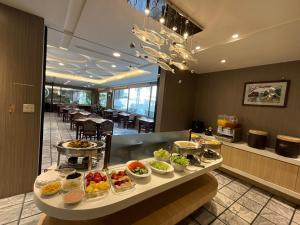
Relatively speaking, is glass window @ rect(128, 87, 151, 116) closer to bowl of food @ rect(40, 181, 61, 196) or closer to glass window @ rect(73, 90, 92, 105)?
glass window @ rect(73, 90, 92, 105)

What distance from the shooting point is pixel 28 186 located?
2.24m

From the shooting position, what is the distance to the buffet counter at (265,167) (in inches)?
98.7

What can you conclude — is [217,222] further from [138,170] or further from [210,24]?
[210,24]

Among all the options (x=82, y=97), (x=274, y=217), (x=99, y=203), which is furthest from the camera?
(x=82, y=97)

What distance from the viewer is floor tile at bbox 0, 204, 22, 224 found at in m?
1.76

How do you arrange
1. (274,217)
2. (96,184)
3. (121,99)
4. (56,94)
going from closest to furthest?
(96,184)
(274,217)
(121,99)
(56,94)

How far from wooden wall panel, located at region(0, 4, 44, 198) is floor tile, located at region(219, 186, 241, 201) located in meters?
3.15

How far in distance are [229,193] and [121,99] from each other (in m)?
8.89

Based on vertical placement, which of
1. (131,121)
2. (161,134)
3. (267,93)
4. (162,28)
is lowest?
(131,121)

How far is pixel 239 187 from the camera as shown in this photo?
2969 mm

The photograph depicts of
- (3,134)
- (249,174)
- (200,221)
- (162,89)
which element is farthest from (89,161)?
(249,174)

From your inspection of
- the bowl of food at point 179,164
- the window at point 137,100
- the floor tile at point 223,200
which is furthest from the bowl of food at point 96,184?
the window at point 137,100

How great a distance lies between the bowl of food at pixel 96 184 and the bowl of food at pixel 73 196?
0.05 m

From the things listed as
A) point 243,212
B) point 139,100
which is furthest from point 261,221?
point 139,100
